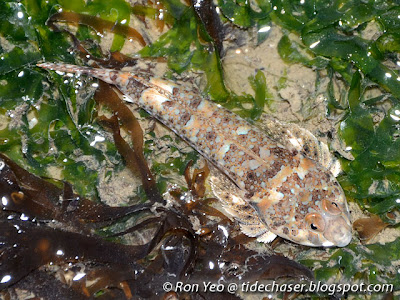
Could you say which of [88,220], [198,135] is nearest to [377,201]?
[198,135]

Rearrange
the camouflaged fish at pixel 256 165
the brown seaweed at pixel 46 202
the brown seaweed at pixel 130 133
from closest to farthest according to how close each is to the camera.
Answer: the camouflaged fish at pixel 256 165 → the brown seaweed at pixel 46 202 → the brown seaweed at pixel 130 133

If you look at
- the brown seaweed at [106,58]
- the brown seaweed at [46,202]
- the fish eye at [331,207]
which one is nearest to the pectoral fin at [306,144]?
the fish eye at [331,207]

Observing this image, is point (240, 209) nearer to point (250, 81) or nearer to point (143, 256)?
point (143, 256)

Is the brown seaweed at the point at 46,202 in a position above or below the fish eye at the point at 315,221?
above

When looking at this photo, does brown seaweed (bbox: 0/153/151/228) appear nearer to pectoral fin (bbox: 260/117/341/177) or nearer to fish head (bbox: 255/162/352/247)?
fish head (bbox: 255/162/352/247)

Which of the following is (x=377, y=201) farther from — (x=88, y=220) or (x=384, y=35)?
(x=88, y=220)

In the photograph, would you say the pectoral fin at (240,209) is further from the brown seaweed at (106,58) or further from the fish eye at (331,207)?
the brown seaweed at (106,58)

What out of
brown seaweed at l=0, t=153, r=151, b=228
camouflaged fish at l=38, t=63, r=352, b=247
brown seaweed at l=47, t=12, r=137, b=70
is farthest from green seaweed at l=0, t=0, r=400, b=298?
camouflaged fish at l=38, t=63, r=352, b=247
